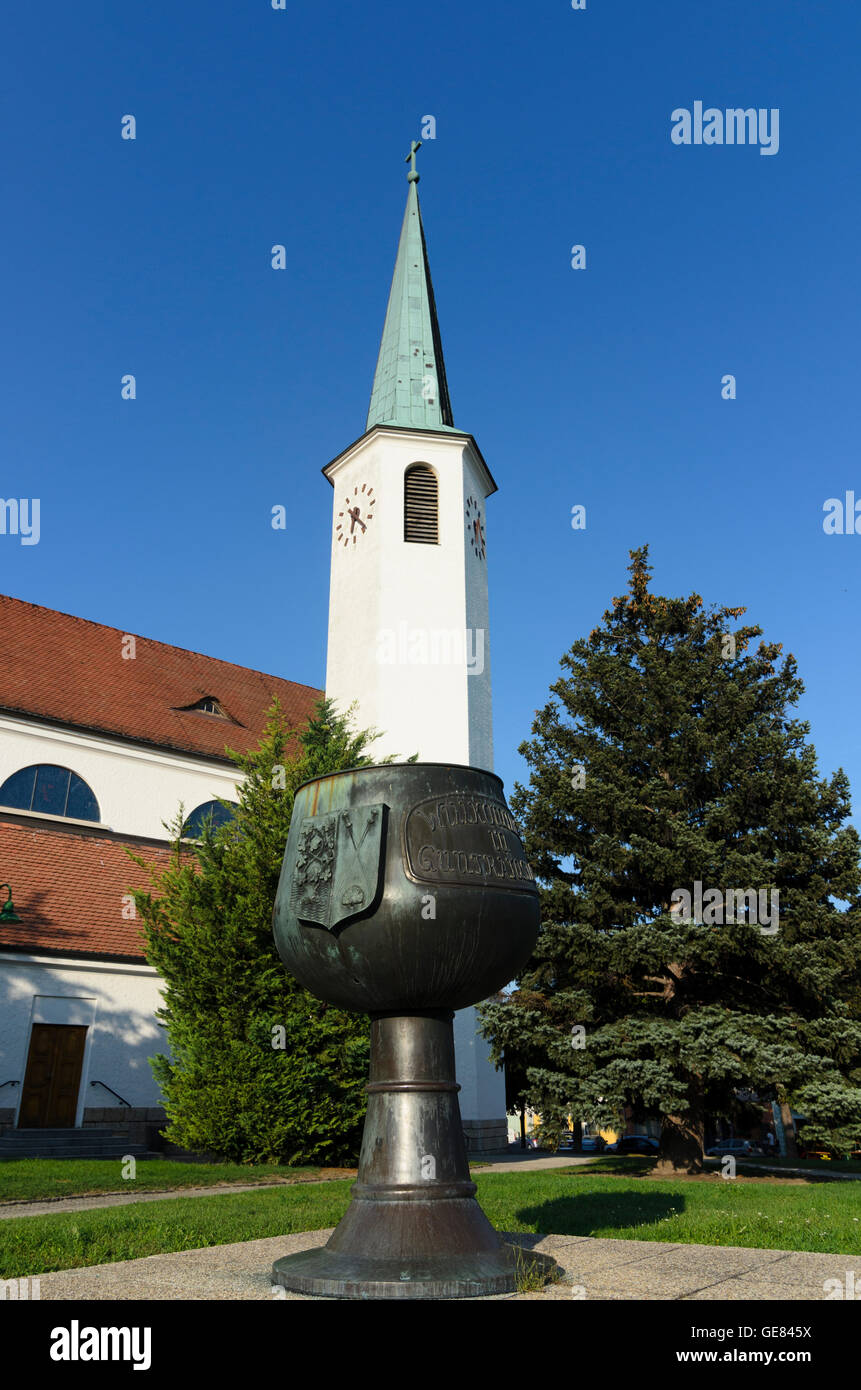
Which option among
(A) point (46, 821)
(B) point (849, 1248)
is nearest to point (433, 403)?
(A) point (46, 821)

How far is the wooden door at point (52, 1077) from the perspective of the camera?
741 inches

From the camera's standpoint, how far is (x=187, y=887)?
1577cm

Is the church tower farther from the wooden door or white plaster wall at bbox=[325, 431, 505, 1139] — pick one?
the wooden door

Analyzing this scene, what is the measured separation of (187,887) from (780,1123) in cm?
3077

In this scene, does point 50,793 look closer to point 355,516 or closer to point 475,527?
point 355,516

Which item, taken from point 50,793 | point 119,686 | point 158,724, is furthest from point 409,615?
point 50,793

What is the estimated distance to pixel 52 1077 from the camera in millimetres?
19250

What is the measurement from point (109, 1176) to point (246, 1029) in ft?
8.78

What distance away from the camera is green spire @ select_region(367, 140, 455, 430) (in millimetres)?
28297

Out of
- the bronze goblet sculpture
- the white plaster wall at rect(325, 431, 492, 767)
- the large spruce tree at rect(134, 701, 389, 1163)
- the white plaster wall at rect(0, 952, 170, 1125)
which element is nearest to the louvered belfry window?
the white plaster wall at rect(325, 431, 492, 767)

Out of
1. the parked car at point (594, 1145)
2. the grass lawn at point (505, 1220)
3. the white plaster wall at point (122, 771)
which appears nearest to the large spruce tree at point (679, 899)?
the grass lawn at point (505, 1220)

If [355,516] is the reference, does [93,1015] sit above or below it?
Answer: below

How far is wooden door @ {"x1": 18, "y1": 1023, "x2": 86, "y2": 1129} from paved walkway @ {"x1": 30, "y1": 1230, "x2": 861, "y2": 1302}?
46.1ft
